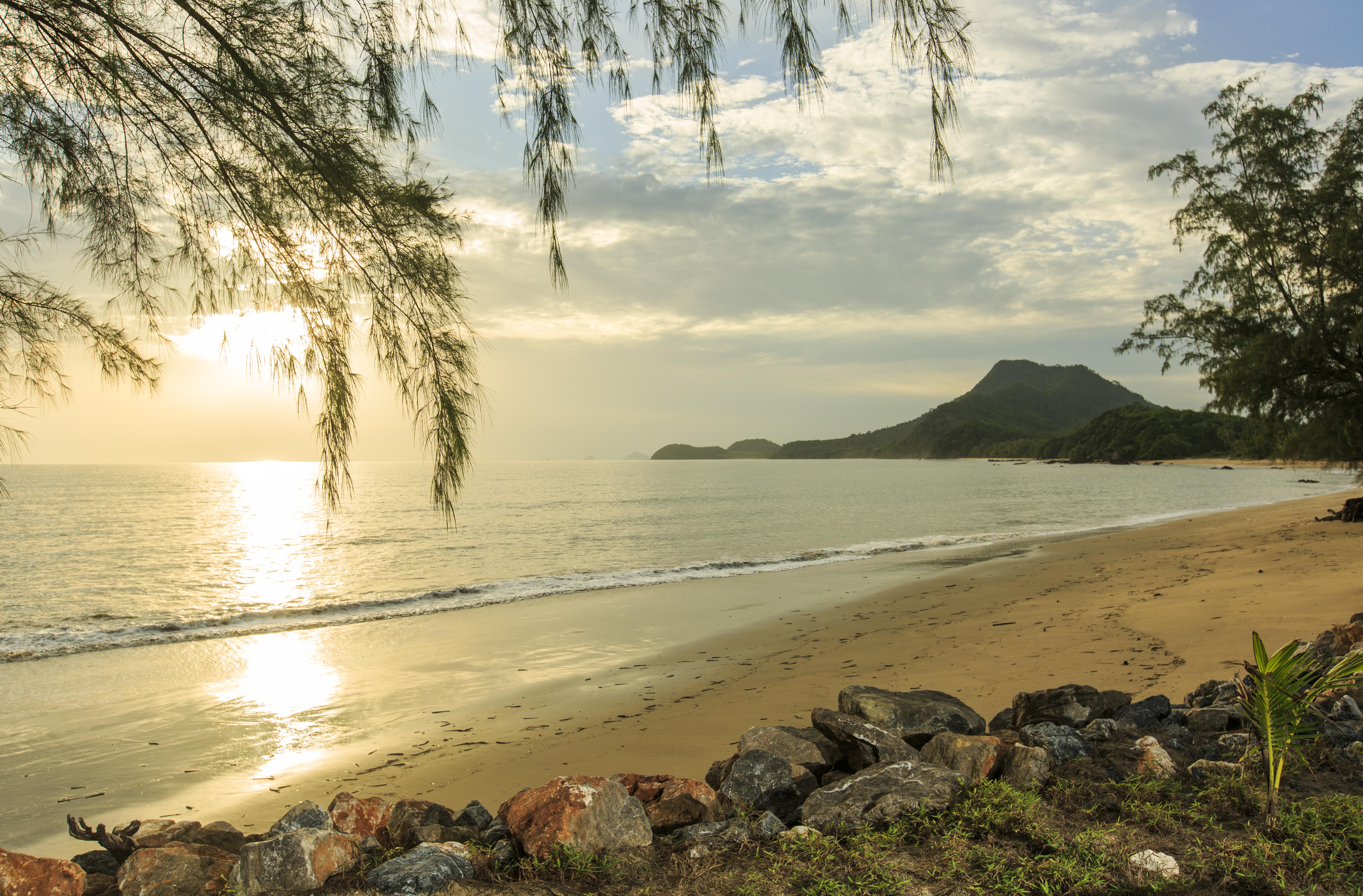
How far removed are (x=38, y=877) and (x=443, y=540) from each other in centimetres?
2436

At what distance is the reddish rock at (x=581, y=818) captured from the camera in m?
2.73

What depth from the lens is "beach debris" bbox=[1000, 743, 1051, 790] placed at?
3.10 metres

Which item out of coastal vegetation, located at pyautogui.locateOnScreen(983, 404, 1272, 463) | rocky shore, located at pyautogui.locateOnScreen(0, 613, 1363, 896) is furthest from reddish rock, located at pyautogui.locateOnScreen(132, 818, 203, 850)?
coastal vegetation, located at pyautogui.locateOnScreen(983, 404, 1272, 463)

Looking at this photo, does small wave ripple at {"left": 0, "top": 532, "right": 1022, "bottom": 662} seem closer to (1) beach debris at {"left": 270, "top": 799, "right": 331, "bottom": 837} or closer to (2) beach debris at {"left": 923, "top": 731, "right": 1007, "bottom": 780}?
(1) beach debris at {"left": 270, "top": 799, "right": 331, "bottom": 837}

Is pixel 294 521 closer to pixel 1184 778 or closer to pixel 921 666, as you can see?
pixel 921 666

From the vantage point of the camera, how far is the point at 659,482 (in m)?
81.2

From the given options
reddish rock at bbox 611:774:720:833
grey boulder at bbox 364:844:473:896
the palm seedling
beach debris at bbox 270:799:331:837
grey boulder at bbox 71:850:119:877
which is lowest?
grey boulder at bbox 71:850:119:877

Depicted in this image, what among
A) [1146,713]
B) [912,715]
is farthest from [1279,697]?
[912,715]

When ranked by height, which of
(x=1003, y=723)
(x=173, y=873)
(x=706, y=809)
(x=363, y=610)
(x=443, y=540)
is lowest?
(x=363, y=610)

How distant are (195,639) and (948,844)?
1287 centimetres

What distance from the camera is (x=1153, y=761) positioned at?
315cm

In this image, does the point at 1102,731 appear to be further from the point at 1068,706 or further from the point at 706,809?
the point at 706,809

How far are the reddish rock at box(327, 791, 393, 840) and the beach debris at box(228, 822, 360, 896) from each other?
0.36 m

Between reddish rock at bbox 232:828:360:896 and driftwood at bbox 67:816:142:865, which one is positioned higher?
reddish rock at bbox 232:828:360:896
